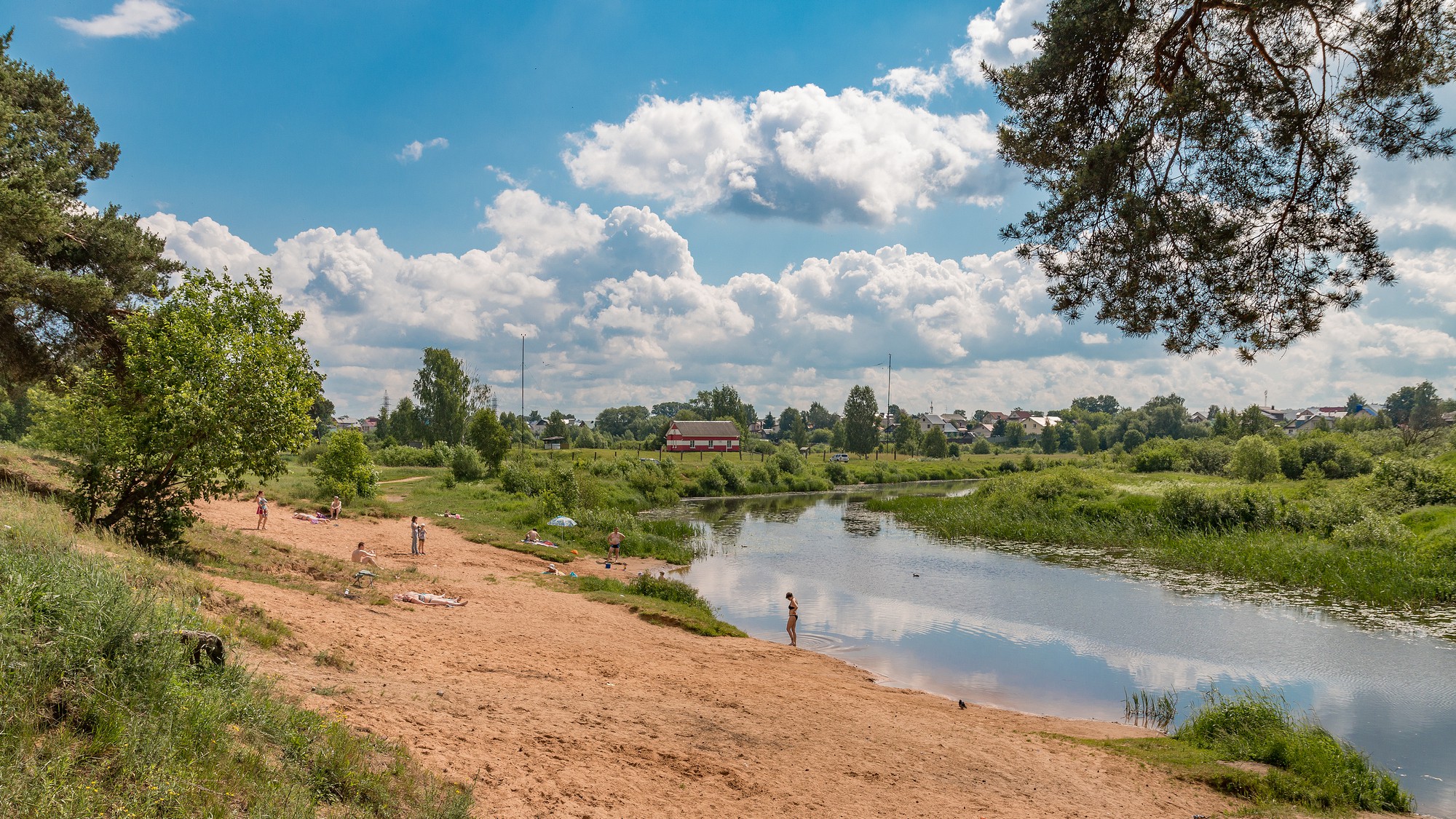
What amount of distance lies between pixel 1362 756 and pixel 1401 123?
424 inches

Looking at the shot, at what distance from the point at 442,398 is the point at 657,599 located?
6495 centimetres

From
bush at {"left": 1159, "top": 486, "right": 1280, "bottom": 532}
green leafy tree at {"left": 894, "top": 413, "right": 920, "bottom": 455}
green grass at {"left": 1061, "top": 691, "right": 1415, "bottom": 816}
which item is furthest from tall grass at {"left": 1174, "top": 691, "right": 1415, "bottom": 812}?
green leafy tree at {"left": 894, "top": 413, "right": 920, "bottom": 455}

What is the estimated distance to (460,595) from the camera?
1886 centimetres

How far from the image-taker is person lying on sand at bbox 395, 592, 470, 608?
17234 mm

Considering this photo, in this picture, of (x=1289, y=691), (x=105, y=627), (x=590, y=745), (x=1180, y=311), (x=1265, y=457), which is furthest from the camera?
(x=1265, y=457)

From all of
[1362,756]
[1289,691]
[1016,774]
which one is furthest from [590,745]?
[1289,691]

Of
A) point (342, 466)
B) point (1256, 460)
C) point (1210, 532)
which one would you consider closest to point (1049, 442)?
point (1256, 460)

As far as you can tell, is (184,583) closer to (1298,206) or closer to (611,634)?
(611,634)

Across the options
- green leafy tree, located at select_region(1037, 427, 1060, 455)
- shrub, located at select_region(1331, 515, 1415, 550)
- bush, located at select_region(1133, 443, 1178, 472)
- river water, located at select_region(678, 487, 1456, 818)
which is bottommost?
river water, located at select_region(678, 487, 1456, 818)

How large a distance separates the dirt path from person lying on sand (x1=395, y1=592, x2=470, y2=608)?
0.58 m

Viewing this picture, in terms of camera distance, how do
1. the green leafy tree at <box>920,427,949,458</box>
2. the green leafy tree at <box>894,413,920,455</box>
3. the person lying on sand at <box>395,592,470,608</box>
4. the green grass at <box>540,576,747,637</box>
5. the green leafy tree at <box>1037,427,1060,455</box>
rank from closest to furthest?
the person lying on sand at <box>395,592,470,608</box>, the green grass at <box>540,576,747,637</box>, the green leafy tree at <box>920,427,949,458</box>, the green leafy tree at <box>894,413,920,455</box>, the green leafy tree at <box>1037,427,1060,455</box>

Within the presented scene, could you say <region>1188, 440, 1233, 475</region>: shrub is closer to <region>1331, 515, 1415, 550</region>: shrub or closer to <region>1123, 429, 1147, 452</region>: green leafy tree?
<region>1331, 515, 1415, 550</region>: shrub

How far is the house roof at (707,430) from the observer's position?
103438 mm

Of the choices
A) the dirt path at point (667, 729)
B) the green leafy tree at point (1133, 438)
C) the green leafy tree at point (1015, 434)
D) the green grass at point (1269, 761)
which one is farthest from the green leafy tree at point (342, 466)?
the green leafy tree at point (1015, 434)
